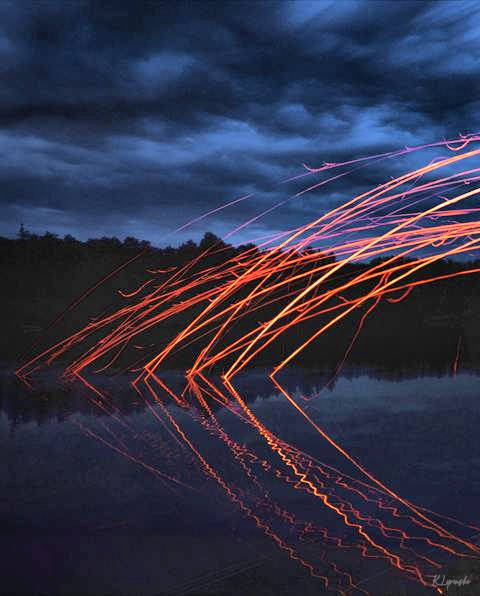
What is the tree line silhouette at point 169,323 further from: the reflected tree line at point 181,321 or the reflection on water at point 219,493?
the reflection on water at point 219,493

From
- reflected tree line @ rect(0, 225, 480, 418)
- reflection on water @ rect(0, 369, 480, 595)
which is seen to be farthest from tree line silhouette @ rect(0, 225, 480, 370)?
reflection on water @ rect(0, 369, 480, 595)

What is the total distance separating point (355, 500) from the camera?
7.80ft

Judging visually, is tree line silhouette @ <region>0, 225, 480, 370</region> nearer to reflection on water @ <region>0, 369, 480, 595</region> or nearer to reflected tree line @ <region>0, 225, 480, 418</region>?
reflected tree line @ <region>0, 225, 480, 418</region>

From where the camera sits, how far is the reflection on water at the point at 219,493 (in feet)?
5.79

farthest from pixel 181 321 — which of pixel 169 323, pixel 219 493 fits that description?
pixel 219 493

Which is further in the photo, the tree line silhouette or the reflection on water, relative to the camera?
the tree line silhouette

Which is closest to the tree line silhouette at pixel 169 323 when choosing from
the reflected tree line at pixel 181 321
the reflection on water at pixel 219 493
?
the reflected tree line at pixel 181 321

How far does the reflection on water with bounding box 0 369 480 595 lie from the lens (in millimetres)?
1764

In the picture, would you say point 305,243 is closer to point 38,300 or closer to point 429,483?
point 429,483

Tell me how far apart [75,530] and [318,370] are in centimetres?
426

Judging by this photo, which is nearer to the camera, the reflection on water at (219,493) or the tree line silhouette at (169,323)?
the reflection on water at (219,493)

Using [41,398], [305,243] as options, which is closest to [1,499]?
[41,398]

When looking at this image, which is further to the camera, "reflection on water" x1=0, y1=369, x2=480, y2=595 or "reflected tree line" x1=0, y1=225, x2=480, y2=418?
"reflected tree line" x1=0, y1=225, x2=480, y2=418

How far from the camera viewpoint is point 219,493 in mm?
2422
